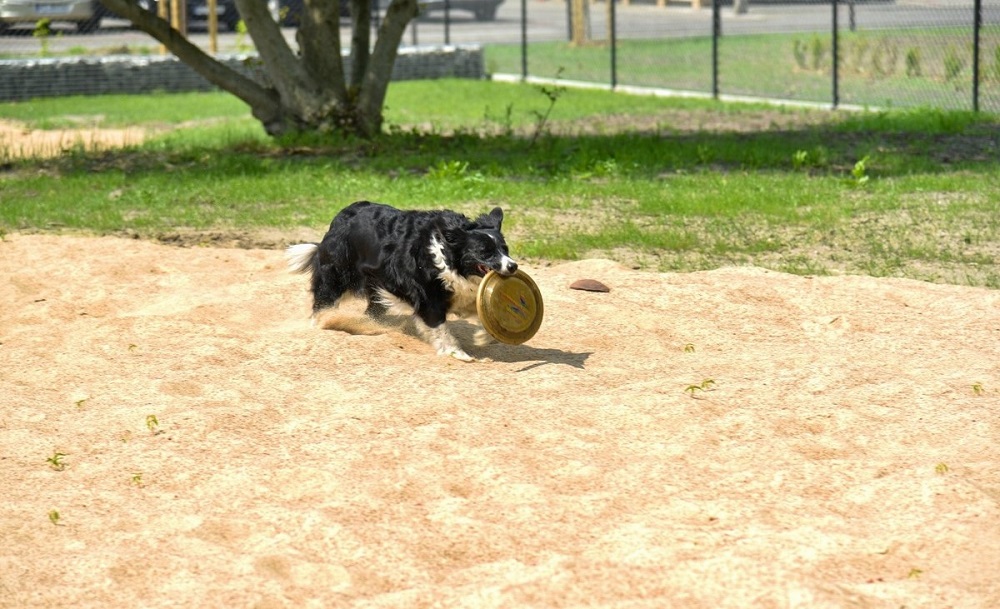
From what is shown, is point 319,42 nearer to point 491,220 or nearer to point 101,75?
point 101,75

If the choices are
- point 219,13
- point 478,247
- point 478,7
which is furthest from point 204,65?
point 478,7

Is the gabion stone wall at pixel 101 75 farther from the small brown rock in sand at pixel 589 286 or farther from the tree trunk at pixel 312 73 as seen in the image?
the small brown rock in sand at pixel 589 286

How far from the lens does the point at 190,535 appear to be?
16.5ft

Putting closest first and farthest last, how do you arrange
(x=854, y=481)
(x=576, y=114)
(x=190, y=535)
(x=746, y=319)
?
1. (x=190, y=535)
2. (x=854, y=481)
3. (x=746, y=319)
4. (x=576, y=114)

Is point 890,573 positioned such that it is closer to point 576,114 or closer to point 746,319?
point 746,319

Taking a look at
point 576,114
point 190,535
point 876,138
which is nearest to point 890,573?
point 190,535

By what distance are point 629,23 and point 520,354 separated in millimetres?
28356

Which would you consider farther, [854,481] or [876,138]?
[876,138]

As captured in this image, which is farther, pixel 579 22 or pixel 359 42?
pixel 579 22

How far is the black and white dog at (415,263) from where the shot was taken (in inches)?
287

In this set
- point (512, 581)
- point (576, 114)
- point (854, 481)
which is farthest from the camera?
point (576, 114)

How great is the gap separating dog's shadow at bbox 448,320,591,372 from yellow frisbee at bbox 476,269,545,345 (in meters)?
0.20

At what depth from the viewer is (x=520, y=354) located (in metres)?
7.60

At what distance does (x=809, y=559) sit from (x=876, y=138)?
1242 centimetres
